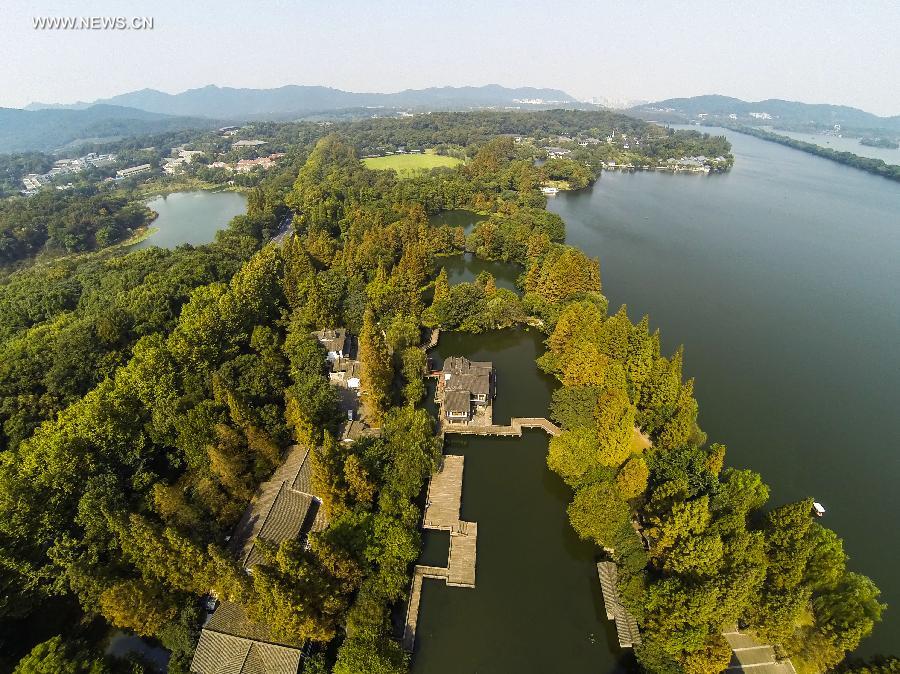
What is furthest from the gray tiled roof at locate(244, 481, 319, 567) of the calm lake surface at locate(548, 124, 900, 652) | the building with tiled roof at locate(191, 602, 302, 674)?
the calm lake surface at locate(548, 124, 900, 652)

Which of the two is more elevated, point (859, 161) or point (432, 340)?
point (859, 161)

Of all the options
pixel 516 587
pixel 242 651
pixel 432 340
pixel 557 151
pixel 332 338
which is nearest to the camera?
pixel 242 651

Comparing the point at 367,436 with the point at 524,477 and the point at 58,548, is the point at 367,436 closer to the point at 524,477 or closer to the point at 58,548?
the point at 524,477

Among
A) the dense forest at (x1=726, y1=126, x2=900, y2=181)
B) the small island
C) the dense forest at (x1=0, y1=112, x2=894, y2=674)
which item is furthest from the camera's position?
the small island

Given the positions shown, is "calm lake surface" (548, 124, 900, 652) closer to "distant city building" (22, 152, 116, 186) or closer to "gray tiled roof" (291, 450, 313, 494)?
"gray tiled roof" (291, 450, 313, 494)

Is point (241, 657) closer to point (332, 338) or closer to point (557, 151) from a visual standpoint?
point (332, 338)

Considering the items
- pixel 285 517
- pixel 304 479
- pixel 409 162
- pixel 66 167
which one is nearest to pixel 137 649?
pixel 285 517
